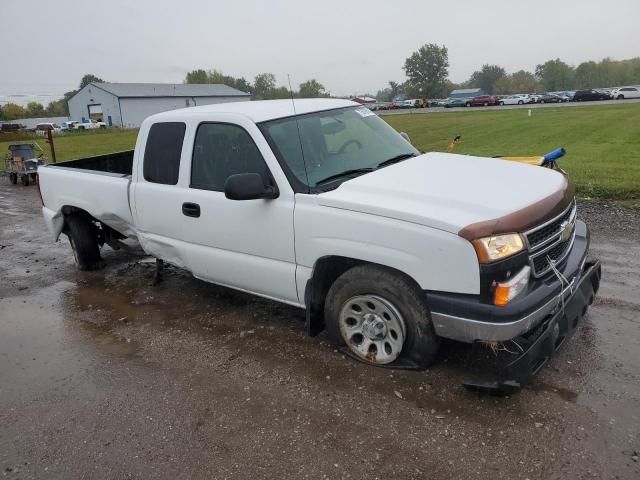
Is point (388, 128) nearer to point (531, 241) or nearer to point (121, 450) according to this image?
point (531, 241)

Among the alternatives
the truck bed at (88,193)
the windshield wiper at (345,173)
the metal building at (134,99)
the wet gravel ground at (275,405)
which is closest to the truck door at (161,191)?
the truck bed at (88,193)

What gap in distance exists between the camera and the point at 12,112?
105 meters

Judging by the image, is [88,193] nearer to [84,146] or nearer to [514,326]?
[514,326]

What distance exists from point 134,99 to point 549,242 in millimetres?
78934

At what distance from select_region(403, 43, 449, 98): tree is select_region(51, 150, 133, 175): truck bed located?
121 m

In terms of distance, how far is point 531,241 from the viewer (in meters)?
3.26

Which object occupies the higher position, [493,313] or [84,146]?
[84,146]

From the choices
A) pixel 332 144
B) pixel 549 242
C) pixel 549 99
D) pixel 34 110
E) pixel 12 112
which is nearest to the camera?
pixel 549 242

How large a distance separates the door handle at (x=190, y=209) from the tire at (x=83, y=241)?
8.16ft

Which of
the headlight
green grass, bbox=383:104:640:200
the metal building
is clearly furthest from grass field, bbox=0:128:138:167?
the metal building

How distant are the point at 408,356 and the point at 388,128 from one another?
2284mm

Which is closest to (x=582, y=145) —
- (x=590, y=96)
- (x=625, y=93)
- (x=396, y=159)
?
(x=396, y=159)

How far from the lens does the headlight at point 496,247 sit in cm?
305

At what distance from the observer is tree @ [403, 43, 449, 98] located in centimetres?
12188
